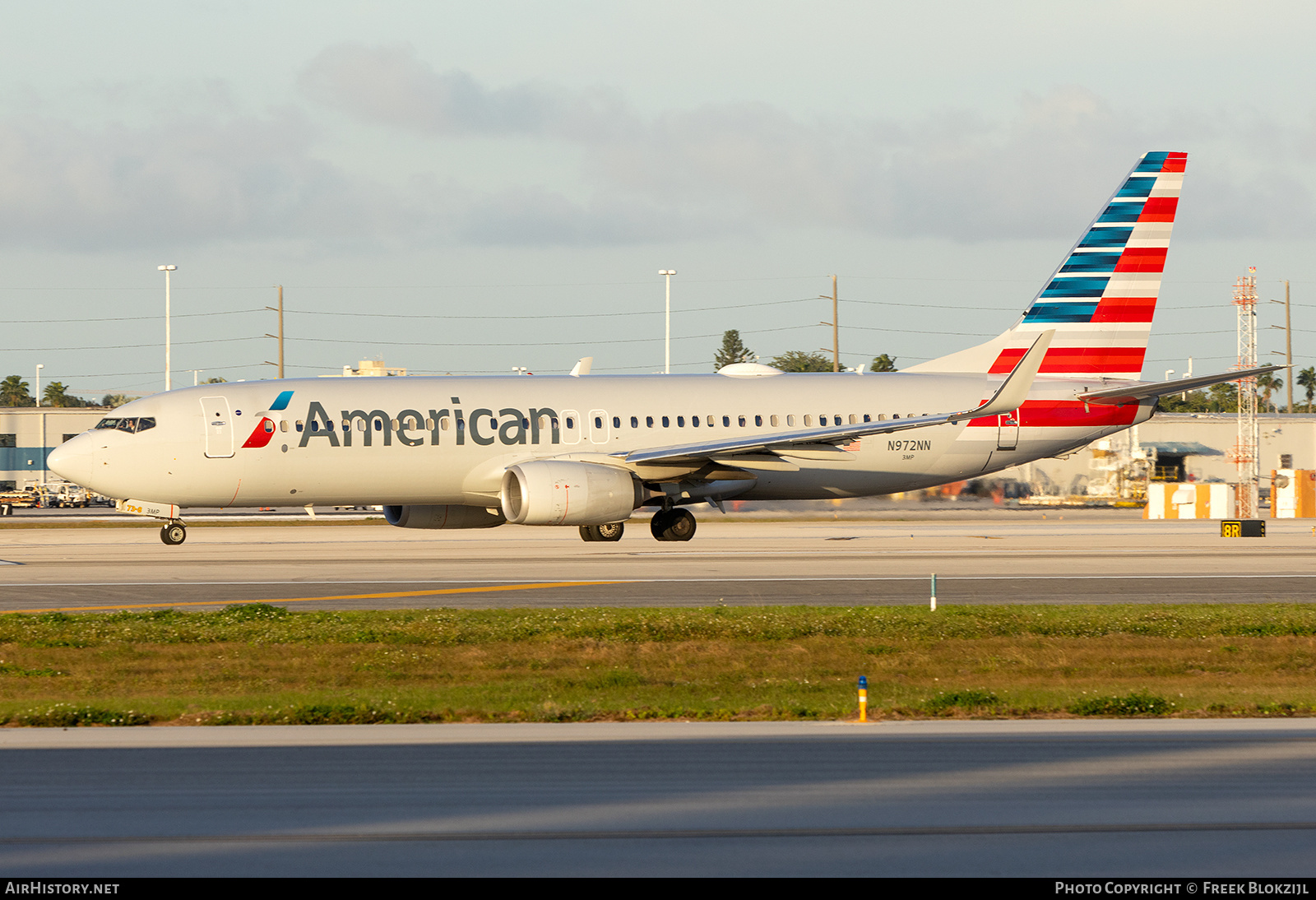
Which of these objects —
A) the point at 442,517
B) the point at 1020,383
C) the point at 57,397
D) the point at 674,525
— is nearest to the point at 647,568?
the point at 674,525

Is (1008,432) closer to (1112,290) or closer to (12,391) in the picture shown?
(1112,290)

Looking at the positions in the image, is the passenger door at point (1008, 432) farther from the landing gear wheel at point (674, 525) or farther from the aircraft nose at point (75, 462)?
the aircraft nose at point (75, 462)

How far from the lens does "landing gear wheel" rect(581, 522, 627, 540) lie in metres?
37.7

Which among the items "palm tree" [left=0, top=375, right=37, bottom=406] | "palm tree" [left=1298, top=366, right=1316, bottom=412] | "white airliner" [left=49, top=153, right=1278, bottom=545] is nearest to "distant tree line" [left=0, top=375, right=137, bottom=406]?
"palm tree" [left=0, top=375, right=37, bottom=406]

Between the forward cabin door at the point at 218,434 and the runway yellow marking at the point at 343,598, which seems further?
the forward cabin door at the point at 218,434

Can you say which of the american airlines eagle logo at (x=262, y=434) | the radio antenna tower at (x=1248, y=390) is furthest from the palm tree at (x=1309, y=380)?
the american airlines eagle logo at (x=262, y=434)

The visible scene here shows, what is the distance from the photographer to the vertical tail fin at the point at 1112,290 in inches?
1638

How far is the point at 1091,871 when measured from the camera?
7.54 meters

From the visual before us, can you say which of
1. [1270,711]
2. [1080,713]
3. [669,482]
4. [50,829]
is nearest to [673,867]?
[50,829]

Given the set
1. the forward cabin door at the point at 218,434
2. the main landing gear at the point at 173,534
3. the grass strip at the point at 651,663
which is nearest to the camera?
the grass strip at the point at 651,663

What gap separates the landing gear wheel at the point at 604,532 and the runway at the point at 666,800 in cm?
2479

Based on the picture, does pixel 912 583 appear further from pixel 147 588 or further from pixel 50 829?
pixel 50 829

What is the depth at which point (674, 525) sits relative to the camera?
38.1 m

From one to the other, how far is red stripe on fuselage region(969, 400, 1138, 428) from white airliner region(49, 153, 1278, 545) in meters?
0.05
